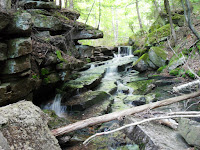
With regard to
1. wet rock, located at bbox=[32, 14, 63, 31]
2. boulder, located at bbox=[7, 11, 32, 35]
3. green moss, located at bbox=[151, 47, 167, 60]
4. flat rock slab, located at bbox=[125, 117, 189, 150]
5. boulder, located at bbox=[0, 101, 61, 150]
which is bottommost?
flat rock slab, located at bbox=[125, 117, 189, 150]

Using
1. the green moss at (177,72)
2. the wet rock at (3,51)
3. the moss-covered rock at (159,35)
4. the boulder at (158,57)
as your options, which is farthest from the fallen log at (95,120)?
the moss-covered rock at (159,35)

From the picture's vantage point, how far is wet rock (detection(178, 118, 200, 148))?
2749 millimetres

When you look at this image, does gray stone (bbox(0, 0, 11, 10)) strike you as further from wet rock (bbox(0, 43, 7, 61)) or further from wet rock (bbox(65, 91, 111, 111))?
wet rock (bbox(65, 91, 111, 111))

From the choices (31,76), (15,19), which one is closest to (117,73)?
(31,76)

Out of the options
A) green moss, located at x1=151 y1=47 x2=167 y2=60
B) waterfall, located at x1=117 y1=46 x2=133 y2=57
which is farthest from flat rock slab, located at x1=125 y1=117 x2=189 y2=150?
waterfall, located at x1=117 y1=46 x2=133 y2=57

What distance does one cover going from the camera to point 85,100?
23.8ft

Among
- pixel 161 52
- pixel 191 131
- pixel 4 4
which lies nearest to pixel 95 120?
pixel 191 131

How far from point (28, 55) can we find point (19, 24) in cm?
102

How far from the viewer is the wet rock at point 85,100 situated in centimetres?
703

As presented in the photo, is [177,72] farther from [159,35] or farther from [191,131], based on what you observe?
[191,131]

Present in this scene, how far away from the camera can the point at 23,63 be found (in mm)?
4809

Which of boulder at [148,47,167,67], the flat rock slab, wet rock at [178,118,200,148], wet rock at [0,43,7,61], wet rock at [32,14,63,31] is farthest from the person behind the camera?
boulder at [148,47,167,67]

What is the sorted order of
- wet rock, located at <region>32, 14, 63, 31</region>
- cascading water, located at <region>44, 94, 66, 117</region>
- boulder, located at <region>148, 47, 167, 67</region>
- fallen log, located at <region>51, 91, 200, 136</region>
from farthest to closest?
boulder, located at <region>148, 47, 167, 67</region> < wet rock, located at <region>32, 14, 63, 31</region> < cascading water, located at <region>44, 94, 66, 117</region> < fallen log, located at <region>51, 91, 200, 136</region>

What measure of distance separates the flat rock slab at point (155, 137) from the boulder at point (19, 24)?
4276 mm
